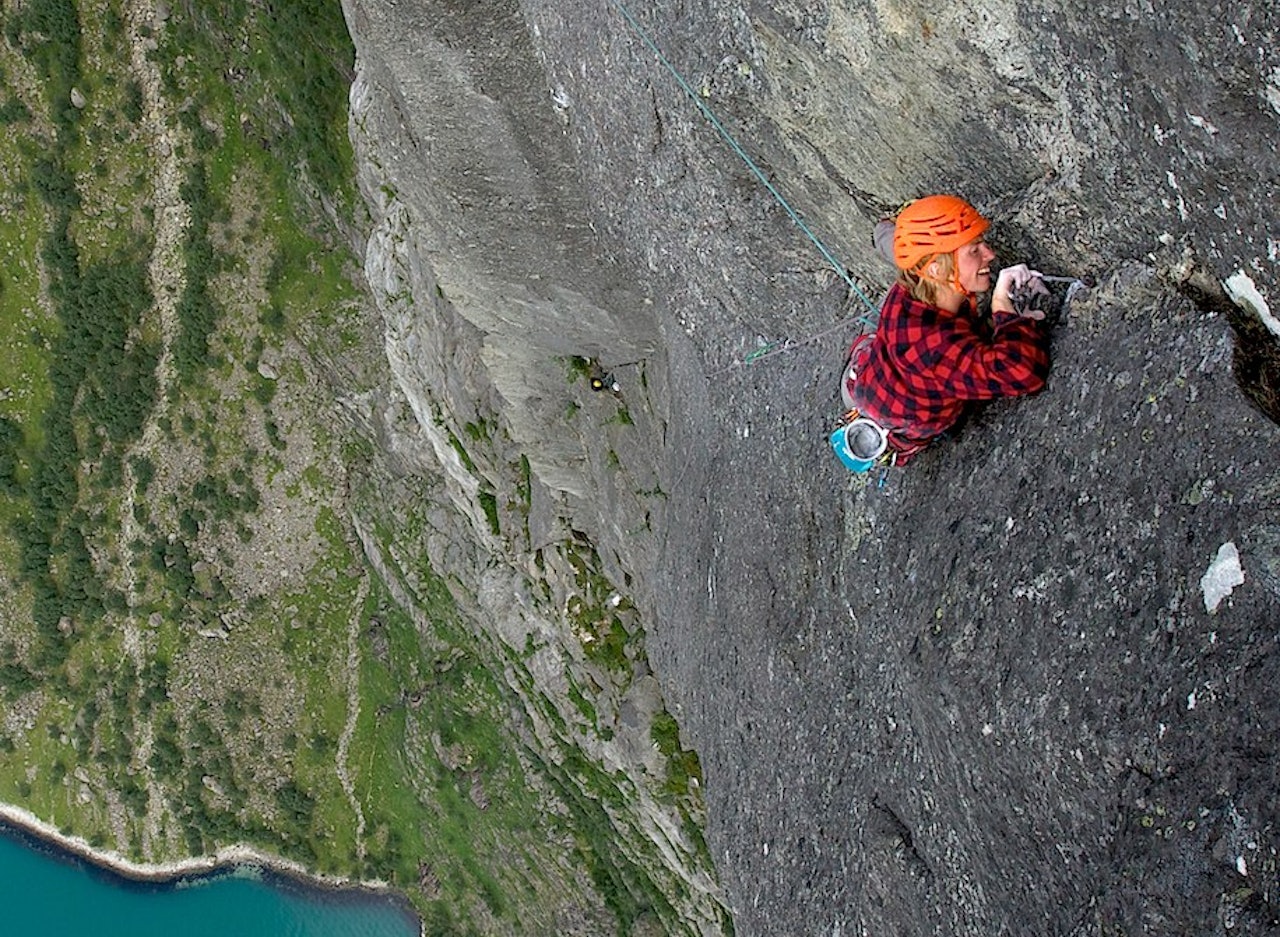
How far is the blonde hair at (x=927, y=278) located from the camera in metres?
6.70

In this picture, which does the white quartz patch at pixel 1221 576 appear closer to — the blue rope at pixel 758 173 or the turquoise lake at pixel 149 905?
the blue rope at pixel 758 173

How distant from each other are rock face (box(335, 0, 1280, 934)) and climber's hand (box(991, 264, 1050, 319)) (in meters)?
0.20

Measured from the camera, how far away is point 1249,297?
5.44 metres

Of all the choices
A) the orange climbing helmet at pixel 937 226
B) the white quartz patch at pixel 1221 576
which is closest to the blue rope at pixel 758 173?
the orange climbing helmet at pixel 937 226

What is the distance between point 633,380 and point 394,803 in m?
27.0

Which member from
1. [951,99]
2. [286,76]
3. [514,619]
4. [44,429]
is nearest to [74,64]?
[286,76]

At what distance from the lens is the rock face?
5.38m

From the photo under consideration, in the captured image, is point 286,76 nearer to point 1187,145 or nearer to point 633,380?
point 633,380

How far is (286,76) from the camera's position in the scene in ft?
99.6

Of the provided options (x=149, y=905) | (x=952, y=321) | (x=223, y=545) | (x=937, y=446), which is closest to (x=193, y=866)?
(x=149, y=905)

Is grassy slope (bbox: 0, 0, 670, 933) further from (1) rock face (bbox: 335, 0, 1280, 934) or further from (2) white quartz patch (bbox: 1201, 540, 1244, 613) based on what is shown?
(2) white quartz patch (bbox: 1201, 540, 1244, 613)

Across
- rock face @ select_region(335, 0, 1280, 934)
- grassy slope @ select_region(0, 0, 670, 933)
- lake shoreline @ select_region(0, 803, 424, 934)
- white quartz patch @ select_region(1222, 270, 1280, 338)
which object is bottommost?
lake shoreline @ select_region(0, 803, 424, 934)

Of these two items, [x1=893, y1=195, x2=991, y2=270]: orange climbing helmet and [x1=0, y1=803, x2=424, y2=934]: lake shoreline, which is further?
[x1=0, y1=803, x2=424, y2=934]: lake shoreline

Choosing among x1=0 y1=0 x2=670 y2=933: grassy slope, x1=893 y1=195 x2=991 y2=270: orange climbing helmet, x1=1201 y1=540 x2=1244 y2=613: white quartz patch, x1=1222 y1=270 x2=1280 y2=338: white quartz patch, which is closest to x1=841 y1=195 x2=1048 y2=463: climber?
x1=893 y1=195 x2=991 y2=270: orange climbing helmet
